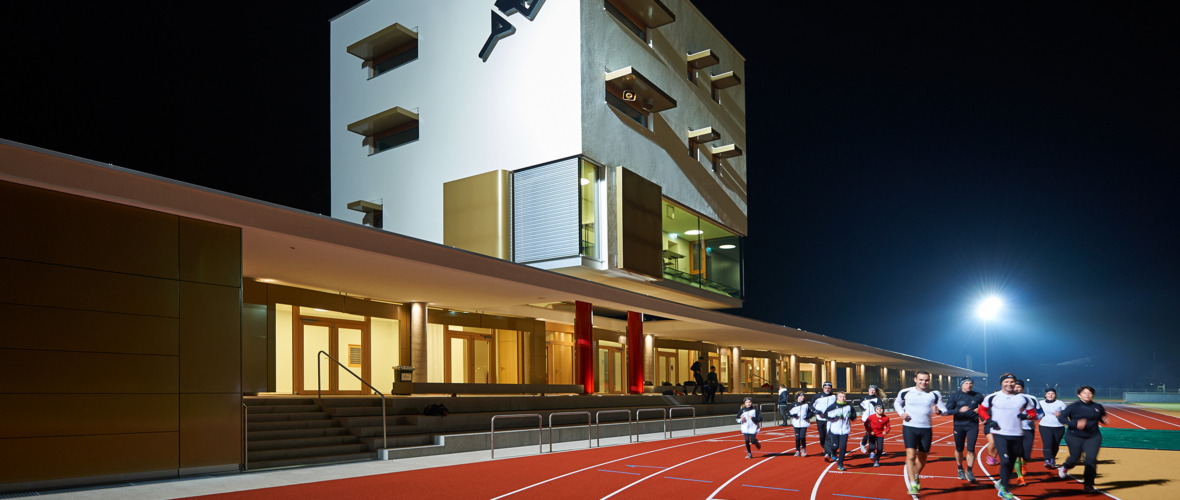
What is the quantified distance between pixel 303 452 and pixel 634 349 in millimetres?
15260

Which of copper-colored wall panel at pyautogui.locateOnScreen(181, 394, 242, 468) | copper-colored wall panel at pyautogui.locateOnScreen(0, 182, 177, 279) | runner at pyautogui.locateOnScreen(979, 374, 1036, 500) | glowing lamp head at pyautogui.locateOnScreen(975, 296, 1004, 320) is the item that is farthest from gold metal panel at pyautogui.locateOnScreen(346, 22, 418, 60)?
glowing lamp head at pyautogui.locateOnScreen(975, 296, 1004, 320)

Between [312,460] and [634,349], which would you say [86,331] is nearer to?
[312,460]

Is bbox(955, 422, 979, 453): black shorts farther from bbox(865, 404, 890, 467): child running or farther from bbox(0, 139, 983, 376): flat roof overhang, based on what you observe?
bbox(0, 139, 983, 376): flat roof overhang

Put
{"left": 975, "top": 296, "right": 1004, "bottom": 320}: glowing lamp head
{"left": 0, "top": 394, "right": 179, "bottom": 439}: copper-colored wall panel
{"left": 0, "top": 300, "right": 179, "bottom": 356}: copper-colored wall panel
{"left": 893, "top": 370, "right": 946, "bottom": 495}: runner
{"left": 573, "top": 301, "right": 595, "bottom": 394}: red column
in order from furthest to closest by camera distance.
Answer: {"left": 975, "top": 296, "right": 1004, "bottom": 320}: glowing lamp head
{"left": 573, "top": 301, "right": 595, "bottom": 394}: red column
{"left": 893, "top": 370, "right": 946, "bottom": 495}: runner
{"left": 0, "top": 300, "right": 179, "bottom": 356}: copper-colored wall panel
{"left": 0, "top": 394, "right": 179, "bottom": 439}: copper-colored wall panel

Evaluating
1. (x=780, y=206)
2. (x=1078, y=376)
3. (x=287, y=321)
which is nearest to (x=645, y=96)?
(x=287, y=321)

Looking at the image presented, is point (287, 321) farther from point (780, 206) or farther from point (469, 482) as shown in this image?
point (780, 206)

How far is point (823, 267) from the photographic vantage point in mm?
85875

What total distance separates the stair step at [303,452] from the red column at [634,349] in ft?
45.6

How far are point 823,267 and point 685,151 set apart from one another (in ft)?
182

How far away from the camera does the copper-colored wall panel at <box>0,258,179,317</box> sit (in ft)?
32.8

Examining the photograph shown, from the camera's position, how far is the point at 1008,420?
35.2ft

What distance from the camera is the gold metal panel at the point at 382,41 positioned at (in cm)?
3384

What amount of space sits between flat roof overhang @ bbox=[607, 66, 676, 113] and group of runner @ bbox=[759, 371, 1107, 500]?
17943 millimetres

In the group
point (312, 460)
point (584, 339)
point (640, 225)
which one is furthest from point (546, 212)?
Result: point (312, 460)
